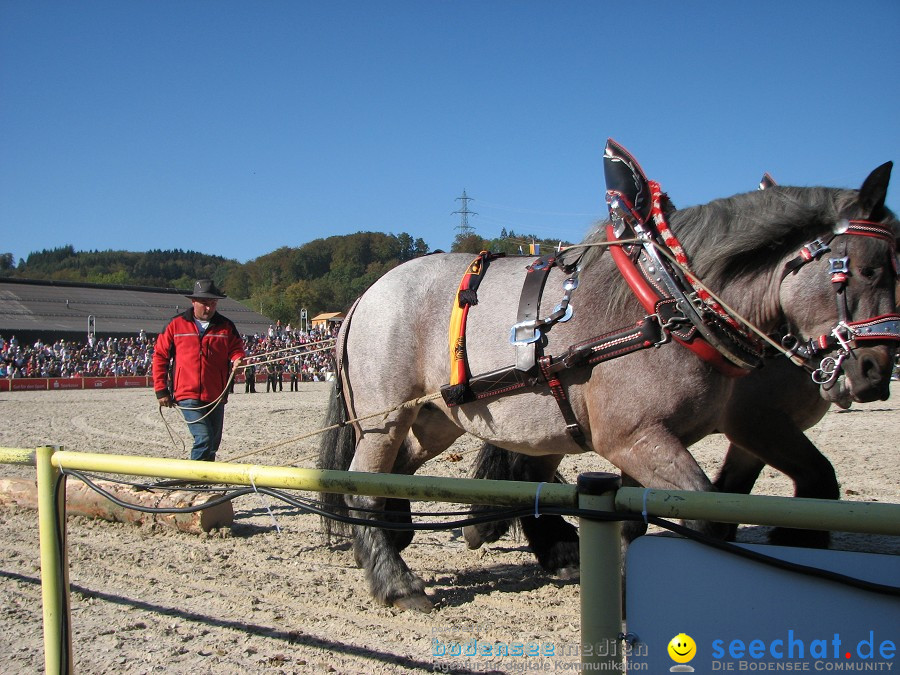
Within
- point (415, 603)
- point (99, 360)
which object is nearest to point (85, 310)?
point (99, 360)

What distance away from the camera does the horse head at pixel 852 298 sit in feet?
8.98

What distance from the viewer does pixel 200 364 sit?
18.9 feet

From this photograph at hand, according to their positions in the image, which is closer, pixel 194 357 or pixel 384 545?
pixel 384 545

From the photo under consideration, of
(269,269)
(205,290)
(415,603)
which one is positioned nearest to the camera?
(415,603)

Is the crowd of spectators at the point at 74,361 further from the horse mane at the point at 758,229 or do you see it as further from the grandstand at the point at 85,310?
the horse mane at the point at 758,229

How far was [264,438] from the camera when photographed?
10461mm

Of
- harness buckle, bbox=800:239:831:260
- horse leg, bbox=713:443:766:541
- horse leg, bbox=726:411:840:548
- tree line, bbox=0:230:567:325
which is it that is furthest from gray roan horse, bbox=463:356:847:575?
tree line, bbox=0:230:567:325

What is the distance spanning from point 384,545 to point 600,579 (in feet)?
7.99

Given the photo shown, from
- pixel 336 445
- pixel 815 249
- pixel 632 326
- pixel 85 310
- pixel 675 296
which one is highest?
pixel 85 310

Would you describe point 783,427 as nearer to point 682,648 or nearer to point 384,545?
point 384,545

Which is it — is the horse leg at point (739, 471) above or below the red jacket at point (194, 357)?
below

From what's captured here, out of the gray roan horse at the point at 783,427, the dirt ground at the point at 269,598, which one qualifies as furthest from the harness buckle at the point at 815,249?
the dirt ground at the point at 269,598

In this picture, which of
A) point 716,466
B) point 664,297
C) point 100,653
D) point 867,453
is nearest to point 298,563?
point 100,653

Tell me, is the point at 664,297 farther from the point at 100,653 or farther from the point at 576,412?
the point at 100,653
